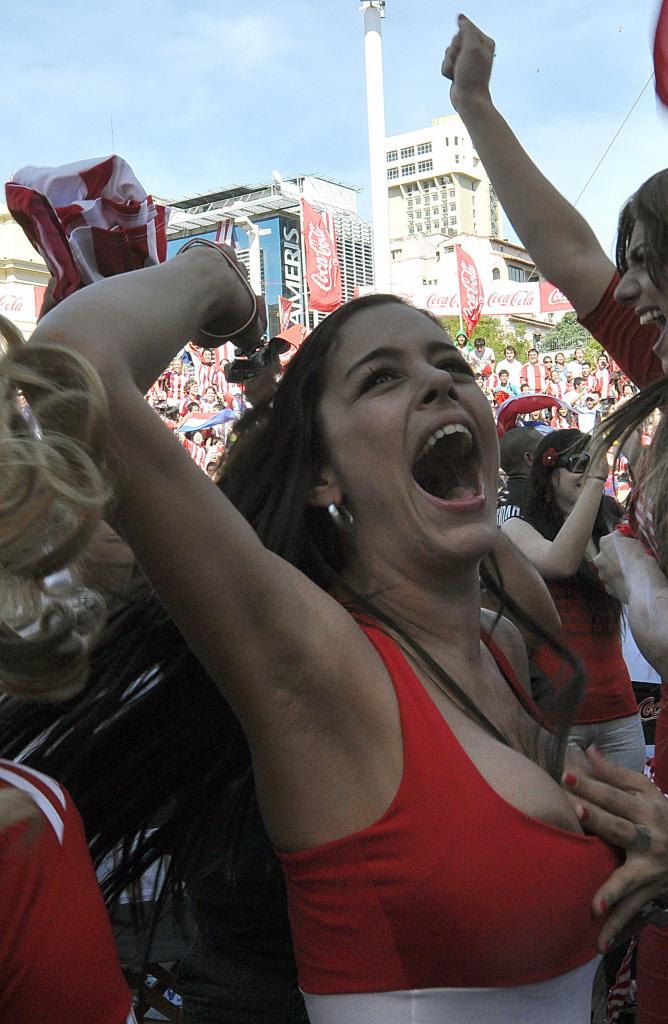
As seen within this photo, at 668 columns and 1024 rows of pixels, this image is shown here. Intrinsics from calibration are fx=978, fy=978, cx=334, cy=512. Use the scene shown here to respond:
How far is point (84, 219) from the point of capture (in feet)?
6.20

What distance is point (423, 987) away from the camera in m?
1.24

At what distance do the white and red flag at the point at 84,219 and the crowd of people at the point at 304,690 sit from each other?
397mm

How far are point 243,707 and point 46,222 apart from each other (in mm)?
1128

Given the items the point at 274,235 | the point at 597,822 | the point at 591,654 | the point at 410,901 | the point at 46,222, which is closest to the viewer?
the point at 410,901

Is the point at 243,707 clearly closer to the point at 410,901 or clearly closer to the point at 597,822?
the point at 410,901

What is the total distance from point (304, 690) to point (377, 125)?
1487 centimetres

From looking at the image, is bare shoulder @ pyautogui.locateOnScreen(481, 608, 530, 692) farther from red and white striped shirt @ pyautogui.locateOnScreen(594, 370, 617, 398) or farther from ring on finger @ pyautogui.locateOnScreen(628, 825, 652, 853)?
red and white striped shirt @ pyautogui.locateOnScreen(594, 370, 617, 398)

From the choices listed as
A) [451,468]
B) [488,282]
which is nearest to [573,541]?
[451,468]

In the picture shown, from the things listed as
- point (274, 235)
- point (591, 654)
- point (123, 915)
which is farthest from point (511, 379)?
point (274, 235)

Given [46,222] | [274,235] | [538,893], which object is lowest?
[538,893]

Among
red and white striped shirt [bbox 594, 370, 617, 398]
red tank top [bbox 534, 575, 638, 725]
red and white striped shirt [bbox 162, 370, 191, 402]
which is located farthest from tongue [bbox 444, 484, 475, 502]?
red and white striped shirt [bbox 162, 370, 191, 402]

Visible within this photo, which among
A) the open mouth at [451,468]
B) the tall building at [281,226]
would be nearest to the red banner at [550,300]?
the tall building at [281,226]

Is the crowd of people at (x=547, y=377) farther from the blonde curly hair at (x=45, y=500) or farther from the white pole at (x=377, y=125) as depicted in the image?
the blonde curly hair at (x=45, y=500)

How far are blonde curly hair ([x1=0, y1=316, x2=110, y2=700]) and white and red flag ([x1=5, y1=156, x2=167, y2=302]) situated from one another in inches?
38.7
